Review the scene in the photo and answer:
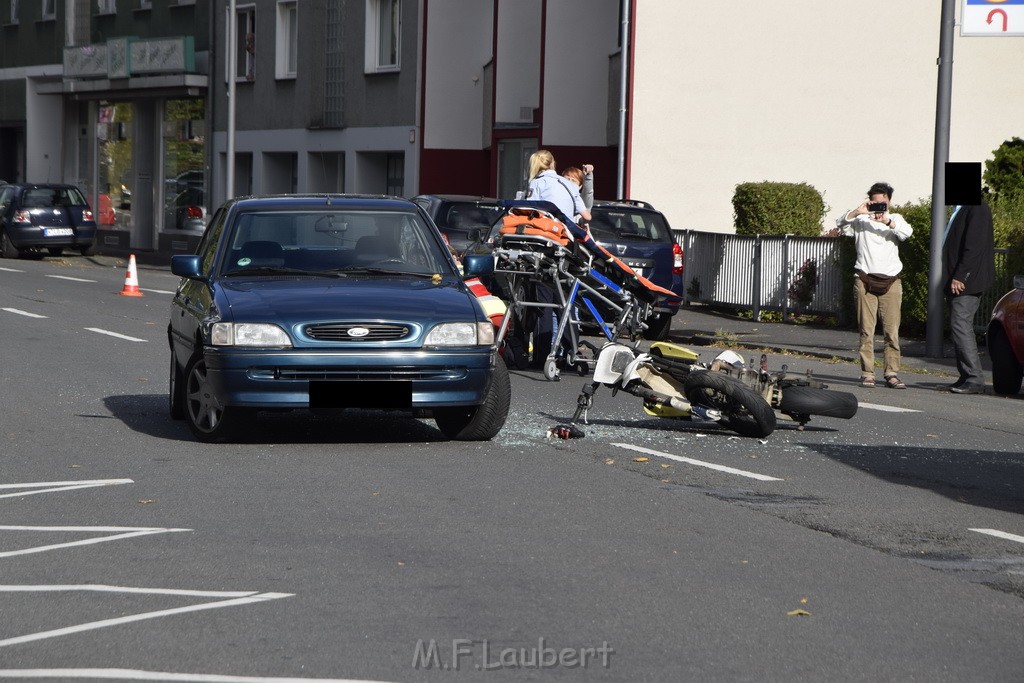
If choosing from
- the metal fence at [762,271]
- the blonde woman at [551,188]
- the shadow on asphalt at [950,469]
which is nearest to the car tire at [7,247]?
the metal fence at [762,271]

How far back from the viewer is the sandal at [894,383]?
1484cm

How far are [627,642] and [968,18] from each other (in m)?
13.5

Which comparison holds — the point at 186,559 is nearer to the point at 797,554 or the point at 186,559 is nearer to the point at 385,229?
the point at 797,554

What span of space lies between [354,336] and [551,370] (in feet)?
16.0

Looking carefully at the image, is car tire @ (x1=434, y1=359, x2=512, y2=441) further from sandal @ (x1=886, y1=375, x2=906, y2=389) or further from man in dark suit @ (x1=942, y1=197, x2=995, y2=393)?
man in dark suit @ (x1=942, y1=197, x2=995, y2=393)

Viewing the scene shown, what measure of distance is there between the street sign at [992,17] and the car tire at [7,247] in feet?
83.0

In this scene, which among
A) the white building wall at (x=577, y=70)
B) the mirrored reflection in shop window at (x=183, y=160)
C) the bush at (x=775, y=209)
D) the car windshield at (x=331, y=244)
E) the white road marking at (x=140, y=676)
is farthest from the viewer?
the mirrored reflection in shop window at (x=183, y=160)

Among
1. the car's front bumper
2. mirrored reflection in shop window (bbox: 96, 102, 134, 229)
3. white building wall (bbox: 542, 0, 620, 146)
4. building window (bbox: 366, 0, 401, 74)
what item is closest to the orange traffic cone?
white building wall (bbox: 542, 0, 620, 146)

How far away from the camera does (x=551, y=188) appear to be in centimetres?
1689

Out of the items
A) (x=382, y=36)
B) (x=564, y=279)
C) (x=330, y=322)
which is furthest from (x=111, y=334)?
(x=382, y=36)

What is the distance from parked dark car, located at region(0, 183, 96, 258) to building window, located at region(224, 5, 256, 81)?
6171 mm

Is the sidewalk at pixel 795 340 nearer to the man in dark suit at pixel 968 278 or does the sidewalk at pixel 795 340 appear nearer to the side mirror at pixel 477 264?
the man in dark suit at pixel 968 278

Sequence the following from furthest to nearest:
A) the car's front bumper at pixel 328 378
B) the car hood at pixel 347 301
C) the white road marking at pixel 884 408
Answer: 1. the white road marking at pixel 884 408
2. the car hood at pixel 347 301
3. the car's front bumper at pixel 328 378

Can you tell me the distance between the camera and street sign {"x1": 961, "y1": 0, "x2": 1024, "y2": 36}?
1717 centimetres
